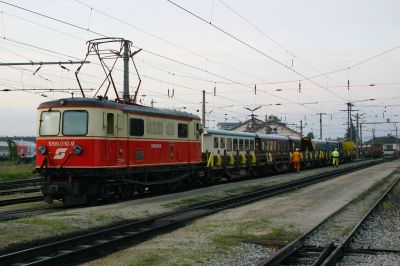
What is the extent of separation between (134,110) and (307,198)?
729cm

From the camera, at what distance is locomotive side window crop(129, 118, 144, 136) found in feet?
58.6

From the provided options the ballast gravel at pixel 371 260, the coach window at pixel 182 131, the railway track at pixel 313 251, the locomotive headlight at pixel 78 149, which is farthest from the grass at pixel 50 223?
the coach window at pixel 182 131

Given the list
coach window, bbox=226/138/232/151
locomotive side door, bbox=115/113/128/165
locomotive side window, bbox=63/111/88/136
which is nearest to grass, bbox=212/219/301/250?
locomotive side door, bbox=115/113/128/165

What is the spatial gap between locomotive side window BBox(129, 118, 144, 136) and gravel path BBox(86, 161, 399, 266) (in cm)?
468

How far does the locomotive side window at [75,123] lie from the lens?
1628 centimetres

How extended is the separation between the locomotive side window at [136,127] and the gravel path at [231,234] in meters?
4.68

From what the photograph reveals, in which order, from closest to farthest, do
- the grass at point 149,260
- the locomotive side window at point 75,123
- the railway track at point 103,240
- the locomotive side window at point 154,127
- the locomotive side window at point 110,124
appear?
1. the grass at point 149,260
2. the railway track at point 103,240
3. the locomotive side window at point 75,123
4. the locomotive side window at point 110,124
5. the locomotive side window at point 154,127

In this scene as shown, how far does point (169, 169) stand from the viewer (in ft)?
67.5

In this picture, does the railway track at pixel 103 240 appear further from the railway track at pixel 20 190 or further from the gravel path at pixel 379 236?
the railway track at pixel 20 190

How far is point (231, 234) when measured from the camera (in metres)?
11.3

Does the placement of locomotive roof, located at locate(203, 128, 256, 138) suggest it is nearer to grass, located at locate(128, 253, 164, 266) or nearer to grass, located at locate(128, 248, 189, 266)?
grass, located at locate(128, 248, 189, 266)

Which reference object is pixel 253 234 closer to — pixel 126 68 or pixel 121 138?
pixel 121 138

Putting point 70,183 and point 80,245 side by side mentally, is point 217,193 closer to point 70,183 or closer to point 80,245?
point 70,183

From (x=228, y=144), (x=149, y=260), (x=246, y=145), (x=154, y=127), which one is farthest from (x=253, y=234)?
(x=246, y=145)
